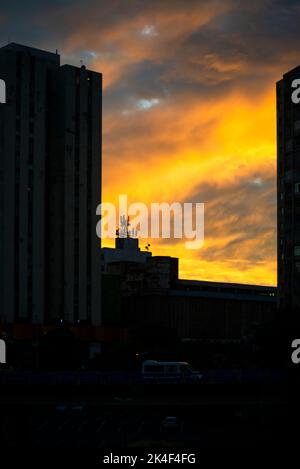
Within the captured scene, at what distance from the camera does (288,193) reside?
117m

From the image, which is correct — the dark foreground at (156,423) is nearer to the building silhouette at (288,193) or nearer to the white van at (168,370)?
the white van at (168,370)

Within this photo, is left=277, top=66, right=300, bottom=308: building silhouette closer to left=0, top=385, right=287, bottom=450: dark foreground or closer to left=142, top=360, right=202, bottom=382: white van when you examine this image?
left=142, top=360, right=202, bottom=382: white van

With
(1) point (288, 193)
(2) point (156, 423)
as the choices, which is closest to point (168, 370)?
(2) point (156, 423)

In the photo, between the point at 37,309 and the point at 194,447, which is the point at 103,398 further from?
the point at 37,309

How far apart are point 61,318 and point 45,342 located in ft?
86.1

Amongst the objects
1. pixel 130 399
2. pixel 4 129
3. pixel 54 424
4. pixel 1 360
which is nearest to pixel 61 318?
pixel 1 360

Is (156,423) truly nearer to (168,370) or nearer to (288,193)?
(168,370)

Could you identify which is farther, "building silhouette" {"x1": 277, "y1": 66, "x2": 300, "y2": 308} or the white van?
"building silhouette" {"x1": 277, "y1": 66, "x2": 300, "y2": 308}

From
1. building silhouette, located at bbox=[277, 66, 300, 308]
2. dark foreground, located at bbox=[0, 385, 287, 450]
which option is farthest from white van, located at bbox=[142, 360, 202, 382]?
building silhouette, located at bbox=[277, 66, 300, 308]

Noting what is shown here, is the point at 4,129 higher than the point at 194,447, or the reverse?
the point at 4,129

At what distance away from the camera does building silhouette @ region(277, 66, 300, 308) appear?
114 meters

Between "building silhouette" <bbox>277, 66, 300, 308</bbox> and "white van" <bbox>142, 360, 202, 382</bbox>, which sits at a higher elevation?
"building silhouette" <bbox>277, 66, 300, 308</bbox>

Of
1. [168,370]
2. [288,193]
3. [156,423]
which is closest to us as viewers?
[156,423]

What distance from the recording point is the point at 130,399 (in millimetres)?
79000
